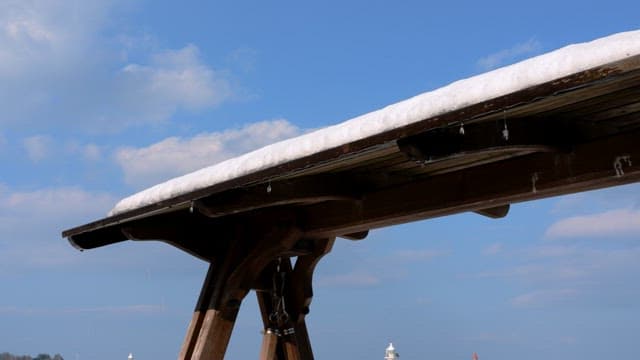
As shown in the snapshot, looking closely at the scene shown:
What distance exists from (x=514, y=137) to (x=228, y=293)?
2.93 m

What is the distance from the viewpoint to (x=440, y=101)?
3.04m

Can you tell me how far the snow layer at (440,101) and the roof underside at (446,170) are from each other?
0.12 feet

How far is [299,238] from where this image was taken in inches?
229

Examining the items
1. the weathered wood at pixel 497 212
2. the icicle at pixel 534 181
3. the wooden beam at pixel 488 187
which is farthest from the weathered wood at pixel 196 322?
the icicle at pixel 534 181

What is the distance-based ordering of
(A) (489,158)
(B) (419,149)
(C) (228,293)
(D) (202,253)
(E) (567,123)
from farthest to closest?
(D) (202,253), (C) (228,293), (A) (489,158), (E) (567,123), (B) (419,149)

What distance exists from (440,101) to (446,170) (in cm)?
173

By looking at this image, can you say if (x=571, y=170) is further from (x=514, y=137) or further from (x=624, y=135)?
(x=514, y=137)

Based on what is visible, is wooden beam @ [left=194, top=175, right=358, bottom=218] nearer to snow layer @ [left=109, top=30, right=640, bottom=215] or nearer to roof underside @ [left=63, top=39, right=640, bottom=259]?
roof underside @ [left=63, top=39, right=640, bottom=259]

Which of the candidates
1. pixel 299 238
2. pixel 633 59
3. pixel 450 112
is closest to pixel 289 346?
pixel 299 238

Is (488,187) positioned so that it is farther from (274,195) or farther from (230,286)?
(230,286)

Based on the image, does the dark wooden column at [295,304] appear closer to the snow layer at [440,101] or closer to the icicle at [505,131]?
the snow layer at [440,101]

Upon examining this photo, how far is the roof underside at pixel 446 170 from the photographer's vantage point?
3182 mm

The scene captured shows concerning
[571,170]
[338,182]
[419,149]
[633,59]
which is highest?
[338,182]

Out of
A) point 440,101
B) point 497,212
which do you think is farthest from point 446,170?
point 440,101
